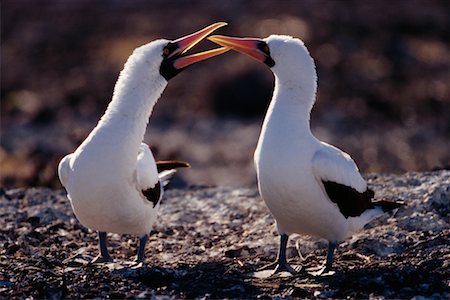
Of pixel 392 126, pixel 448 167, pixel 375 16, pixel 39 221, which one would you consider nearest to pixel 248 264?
pixel 39 221

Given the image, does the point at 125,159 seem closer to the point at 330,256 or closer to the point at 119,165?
the point at 119,165

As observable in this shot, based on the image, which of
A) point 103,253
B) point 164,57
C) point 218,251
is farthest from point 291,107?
point 103,253

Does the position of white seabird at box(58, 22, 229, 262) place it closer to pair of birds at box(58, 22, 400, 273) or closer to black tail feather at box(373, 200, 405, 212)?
pair of birds at box(58, 22, 400, 273)

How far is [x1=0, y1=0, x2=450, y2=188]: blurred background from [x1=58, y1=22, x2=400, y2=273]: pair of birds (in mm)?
5992

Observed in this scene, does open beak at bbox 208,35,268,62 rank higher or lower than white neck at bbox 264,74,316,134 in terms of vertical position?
higher

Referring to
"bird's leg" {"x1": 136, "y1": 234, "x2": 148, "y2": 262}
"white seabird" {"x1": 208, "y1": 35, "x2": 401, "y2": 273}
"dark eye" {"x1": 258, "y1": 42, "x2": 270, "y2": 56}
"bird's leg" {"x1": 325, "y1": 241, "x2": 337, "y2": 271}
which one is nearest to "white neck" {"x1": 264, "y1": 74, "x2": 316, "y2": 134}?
"white seabird" {"x1": 208, "y1": 35, "x2": 401, "y2": 273}

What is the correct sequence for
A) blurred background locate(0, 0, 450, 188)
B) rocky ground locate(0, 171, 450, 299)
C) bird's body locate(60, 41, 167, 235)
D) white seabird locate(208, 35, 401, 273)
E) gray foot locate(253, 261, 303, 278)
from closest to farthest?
rocky ground locate(0, 171, 450, 299), white seabird locate(208, 35, 401, 273), bird's body locate(60, 41, 167, 235), gray foot locate(253, 261, 303, 278), blurred background locate(0, 0, 450, 188)

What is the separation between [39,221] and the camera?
491 inches

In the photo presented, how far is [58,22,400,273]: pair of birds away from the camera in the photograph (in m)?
9.55

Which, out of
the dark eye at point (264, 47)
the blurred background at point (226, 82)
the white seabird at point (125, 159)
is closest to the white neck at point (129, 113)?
the white seabird at point (125, 159)

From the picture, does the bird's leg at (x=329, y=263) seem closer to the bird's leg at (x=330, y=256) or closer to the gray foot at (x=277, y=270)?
the bird's leg at (x=330, y=256)

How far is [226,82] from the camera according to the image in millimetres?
27328

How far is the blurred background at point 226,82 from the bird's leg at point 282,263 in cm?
598

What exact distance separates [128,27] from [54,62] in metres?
5.74
